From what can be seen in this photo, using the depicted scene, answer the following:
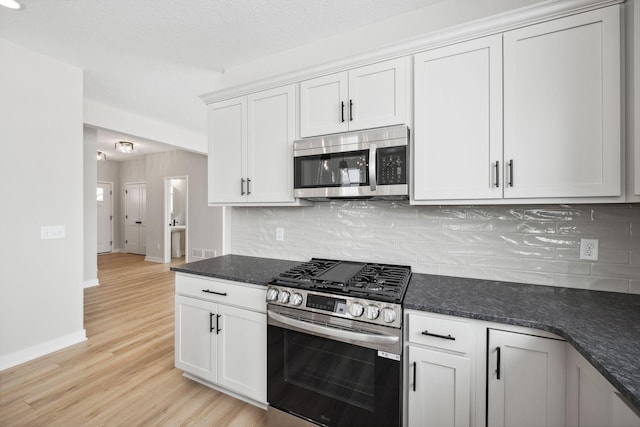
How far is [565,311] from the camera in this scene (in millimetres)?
1305

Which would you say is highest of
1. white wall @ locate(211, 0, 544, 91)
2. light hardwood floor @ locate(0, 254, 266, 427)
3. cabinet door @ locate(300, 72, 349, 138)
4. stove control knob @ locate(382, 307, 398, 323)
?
white wall @ locate(211, 0, 544, 91)

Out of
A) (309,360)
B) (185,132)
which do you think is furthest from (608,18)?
(185,132)

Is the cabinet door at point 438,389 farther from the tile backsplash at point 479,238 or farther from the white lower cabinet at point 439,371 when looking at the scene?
the tile backsplash at point 479,238

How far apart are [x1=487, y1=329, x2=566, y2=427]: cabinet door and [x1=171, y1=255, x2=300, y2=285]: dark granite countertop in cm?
128

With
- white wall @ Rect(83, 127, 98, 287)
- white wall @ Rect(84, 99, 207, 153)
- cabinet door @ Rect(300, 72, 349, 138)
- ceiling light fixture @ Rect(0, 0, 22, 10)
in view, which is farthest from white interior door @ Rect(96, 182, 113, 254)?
cabinet door @ Rect(300, 72, 349, 138)

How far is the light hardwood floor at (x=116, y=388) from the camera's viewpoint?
1864mm

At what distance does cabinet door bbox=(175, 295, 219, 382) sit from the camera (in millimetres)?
2020

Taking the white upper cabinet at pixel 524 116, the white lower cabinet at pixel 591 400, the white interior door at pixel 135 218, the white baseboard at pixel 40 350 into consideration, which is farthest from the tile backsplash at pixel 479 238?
the white interior door at pixel 135 218

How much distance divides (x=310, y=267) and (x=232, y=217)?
115 centimetres

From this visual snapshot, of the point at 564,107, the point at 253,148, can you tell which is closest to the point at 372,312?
the point at 564,107

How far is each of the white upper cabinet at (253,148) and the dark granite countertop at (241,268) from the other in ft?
1.67

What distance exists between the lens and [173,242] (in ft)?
24.6

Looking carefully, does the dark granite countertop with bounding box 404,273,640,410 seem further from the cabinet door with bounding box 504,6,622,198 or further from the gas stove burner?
the cabinet door with bounding box 504,6,622,198

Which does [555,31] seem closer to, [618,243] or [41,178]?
[618,243]
